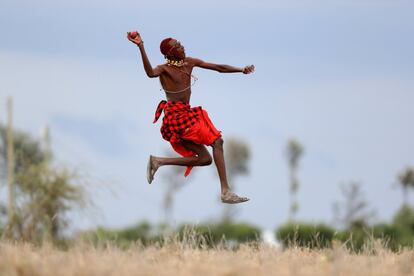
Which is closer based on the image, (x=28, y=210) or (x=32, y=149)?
(x=28, y=210)

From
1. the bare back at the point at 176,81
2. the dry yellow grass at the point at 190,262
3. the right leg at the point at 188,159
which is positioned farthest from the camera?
the right leg at the point at 188,159

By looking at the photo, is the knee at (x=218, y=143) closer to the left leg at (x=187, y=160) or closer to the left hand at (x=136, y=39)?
the left leg at (x=187, y=160)

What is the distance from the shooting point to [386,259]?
10.1 m

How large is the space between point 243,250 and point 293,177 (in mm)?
31953

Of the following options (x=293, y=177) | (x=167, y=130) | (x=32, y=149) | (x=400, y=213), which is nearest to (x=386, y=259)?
(x=167, y=130)

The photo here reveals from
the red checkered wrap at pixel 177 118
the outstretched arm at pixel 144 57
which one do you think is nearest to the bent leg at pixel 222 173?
the red checkered wrap at pixel 177 118

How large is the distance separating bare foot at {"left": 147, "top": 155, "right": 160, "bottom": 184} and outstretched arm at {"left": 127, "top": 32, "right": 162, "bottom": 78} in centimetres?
118

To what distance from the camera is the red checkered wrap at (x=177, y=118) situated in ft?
34.9

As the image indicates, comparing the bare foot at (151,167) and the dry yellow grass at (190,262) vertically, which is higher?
the bare foot at (151,167)

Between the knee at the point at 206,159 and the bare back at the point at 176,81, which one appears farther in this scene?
the knee at the point at 206,159

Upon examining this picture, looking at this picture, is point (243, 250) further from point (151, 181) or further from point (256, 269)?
point (256, 269)

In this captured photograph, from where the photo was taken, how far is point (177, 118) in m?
10.6

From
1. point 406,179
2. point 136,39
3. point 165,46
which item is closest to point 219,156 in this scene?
point 165,46

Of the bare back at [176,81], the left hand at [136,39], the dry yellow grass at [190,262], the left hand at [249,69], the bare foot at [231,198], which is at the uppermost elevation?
the left hand at [136,39]
